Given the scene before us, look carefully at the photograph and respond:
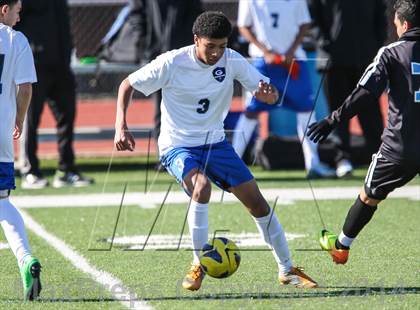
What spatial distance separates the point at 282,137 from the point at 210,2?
5.81 m

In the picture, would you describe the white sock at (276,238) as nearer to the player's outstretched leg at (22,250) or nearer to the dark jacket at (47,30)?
the player's outstretched leg at (22,250)

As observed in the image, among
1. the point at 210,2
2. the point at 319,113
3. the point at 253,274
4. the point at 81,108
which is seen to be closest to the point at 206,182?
the point at 253,274

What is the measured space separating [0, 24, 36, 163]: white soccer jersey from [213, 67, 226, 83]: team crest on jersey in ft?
3.64

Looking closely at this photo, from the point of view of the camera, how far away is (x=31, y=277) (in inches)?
244

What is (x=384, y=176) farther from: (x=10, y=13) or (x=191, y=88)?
(x=10, y=13)

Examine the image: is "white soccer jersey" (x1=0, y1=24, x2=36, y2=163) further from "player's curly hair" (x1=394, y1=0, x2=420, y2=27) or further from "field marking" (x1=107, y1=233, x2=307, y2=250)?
"player's curly hair" (x1=394, y1=0, x2=420, y2=27)

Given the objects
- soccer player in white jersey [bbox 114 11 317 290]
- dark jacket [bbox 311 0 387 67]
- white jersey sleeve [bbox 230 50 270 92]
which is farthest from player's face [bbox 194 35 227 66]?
dark jacket [bbox 311 0 387 67]

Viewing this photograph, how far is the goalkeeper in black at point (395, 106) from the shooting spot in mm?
6602

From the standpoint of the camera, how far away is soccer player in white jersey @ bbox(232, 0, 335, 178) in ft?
37.6

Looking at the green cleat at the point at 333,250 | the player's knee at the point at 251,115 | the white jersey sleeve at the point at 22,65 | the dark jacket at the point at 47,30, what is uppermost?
the white jersey sleeve at the point at 22,65

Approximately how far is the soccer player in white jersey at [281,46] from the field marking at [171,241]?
2.80 metres

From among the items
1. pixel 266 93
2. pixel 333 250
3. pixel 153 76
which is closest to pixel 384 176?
pixel 333 250

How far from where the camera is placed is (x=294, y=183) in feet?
38.0

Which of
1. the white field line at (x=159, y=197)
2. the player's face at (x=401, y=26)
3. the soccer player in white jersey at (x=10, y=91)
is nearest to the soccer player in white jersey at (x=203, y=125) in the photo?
the soccer player in white jersey at (x=10, y=91)
